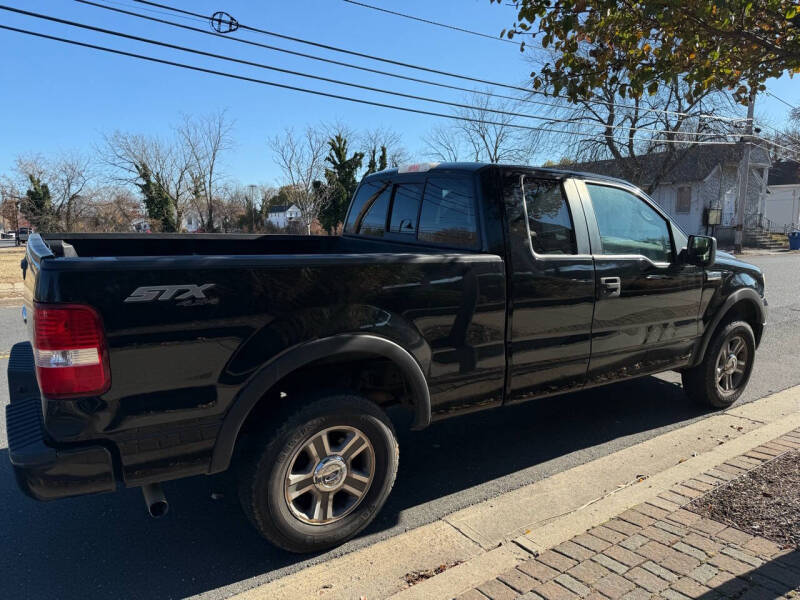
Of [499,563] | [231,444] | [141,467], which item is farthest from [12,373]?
[499,563]

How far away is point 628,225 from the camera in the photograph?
4.04 meters

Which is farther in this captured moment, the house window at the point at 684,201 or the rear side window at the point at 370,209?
the house window at the point at 684,201

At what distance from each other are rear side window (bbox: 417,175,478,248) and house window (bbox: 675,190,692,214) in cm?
4077

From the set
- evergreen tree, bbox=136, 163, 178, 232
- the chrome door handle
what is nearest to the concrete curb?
the chrome door handle

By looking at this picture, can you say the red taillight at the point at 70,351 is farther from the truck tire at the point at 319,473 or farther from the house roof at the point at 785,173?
the house roof at the point at 785,173

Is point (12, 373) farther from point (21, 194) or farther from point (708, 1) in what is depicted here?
point (21, 194)

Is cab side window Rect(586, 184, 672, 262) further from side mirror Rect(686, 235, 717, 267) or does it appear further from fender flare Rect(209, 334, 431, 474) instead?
fender flare Rect(209, 334, 431, 474)

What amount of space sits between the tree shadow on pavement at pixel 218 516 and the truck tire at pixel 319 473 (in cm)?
17

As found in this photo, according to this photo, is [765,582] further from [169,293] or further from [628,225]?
[169,293]

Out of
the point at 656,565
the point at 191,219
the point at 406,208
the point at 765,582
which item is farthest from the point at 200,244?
the point at 191,219

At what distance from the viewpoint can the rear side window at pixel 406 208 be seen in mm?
3912

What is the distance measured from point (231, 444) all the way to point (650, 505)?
2.32 m

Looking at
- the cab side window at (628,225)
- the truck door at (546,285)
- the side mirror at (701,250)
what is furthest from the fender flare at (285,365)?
the side mirror at (701,250)

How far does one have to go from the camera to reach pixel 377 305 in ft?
9.04
